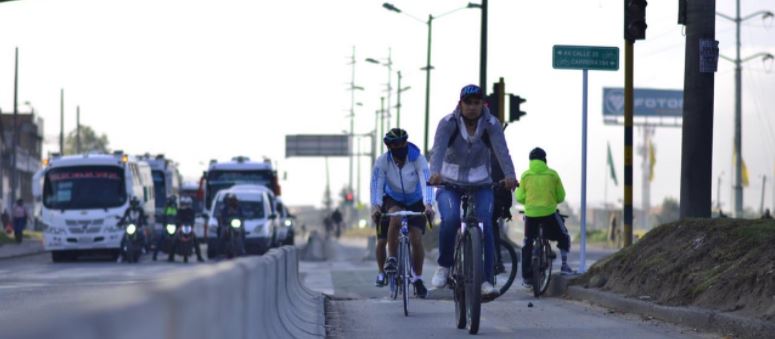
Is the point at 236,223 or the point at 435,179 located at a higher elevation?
the point at 435,179

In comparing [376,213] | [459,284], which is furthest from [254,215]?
[459,284]

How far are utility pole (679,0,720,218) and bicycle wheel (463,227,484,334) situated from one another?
5.57 m

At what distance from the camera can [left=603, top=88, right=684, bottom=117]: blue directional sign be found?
471 ft

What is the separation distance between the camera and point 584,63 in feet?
56.0

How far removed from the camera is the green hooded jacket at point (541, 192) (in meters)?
16.3

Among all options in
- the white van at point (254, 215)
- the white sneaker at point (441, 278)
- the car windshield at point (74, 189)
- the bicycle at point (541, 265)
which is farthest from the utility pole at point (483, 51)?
the white sneaker at point (441, 278)

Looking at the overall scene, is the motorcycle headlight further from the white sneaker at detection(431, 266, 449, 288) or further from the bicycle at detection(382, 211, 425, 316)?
the white sneaker at detection(431, 266, 449, 288)

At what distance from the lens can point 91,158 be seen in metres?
39.1

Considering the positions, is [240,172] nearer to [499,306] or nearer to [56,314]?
[499,306]

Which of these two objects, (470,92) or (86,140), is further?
(86,140)

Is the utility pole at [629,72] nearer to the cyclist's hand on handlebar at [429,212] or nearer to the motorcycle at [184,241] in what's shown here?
the cyclist's hand on handlebar at [429,212]

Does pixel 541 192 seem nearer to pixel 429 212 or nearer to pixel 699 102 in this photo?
pixel 699 102

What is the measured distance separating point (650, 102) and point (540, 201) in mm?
130324

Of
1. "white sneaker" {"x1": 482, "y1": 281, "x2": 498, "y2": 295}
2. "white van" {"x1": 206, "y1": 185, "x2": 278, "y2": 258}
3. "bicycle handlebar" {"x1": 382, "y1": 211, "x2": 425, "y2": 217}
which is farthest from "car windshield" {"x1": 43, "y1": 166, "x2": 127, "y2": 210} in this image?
"white sneaker" {"x1": 482, "y1": 281, "x2": 498, "y2": 295}
